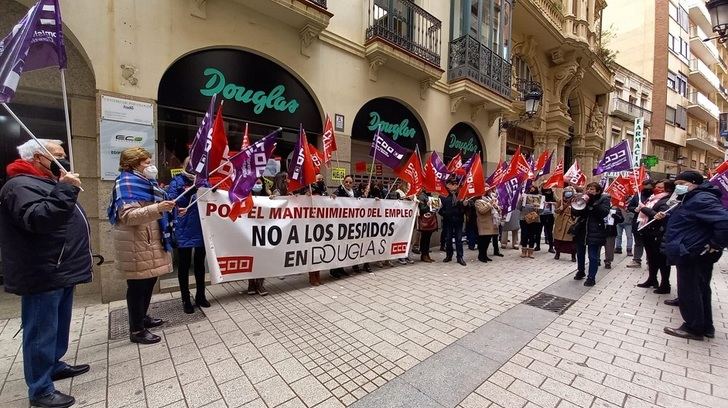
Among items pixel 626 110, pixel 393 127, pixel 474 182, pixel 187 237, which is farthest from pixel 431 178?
pixel 626 110

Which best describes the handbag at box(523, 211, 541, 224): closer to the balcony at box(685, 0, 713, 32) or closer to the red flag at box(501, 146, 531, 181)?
the red flag at box(501, 146, 531, 181)

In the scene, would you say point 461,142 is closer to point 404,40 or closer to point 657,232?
point 404,40

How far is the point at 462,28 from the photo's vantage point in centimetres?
989

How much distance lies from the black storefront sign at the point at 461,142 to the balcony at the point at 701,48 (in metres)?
32.3

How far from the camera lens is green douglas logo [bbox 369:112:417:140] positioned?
8523 mm

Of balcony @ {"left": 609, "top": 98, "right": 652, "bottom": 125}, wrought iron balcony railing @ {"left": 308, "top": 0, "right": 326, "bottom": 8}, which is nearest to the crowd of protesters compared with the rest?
wrought iron balcony railing @ {"left": 308, "top": 0, "right": 326, "bottom": 8}

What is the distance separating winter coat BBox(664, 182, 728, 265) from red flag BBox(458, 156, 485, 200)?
3607 millimetres

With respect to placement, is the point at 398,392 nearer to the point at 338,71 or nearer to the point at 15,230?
the point at 15,230

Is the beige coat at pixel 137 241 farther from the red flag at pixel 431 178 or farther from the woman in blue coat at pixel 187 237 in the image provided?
the red flag at pixel 431 178

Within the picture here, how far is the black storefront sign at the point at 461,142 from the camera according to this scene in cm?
1065

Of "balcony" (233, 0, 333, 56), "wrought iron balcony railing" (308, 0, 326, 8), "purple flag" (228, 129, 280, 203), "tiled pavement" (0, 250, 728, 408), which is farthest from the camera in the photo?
"wrought iron balcony railing" (308, 0, 326, 8)

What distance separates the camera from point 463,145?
36.9ft

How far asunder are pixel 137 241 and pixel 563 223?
322 inches

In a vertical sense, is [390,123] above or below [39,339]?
above
